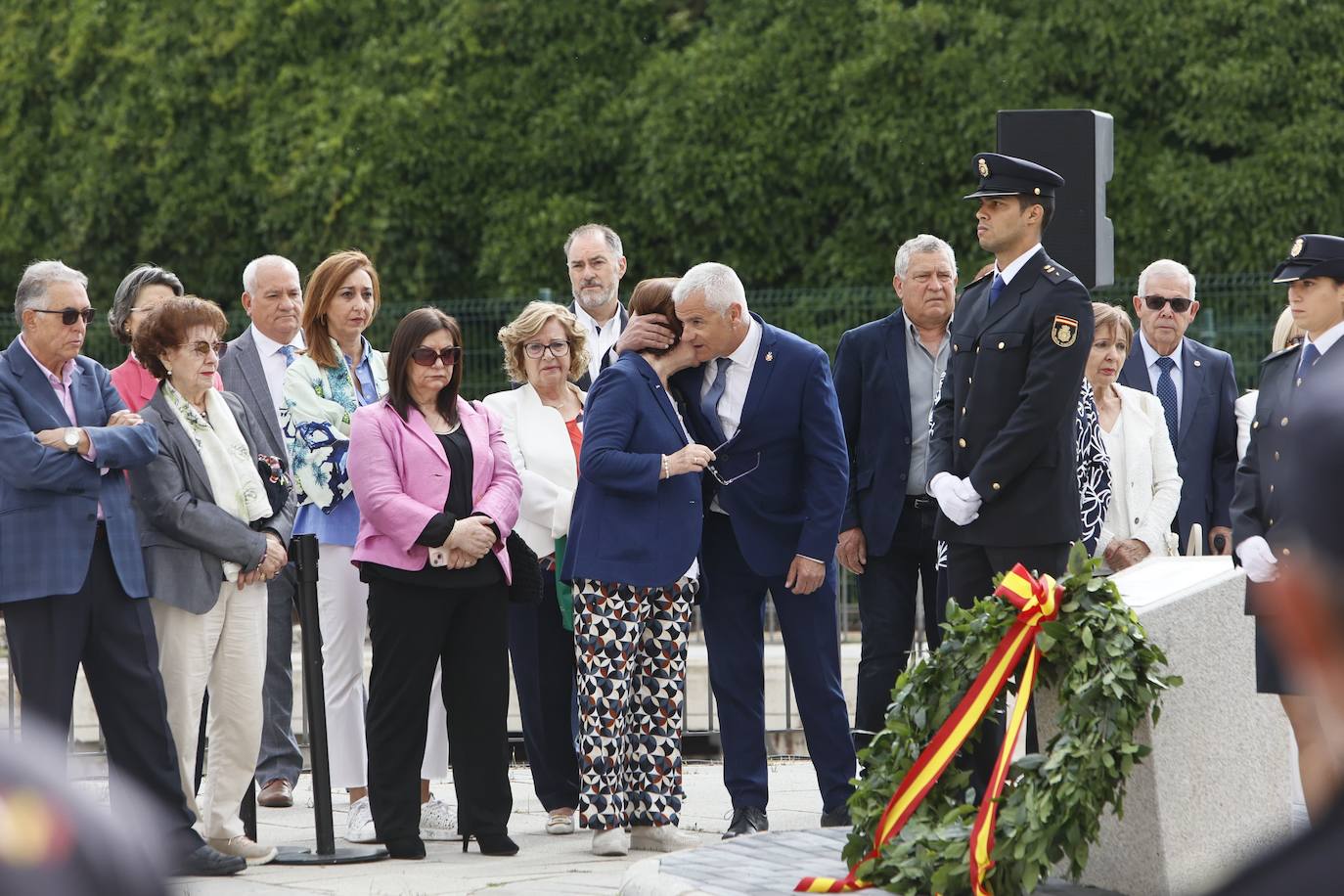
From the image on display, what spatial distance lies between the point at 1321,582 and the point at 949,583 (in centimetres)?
556

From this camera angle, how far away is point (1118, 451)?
8.29m

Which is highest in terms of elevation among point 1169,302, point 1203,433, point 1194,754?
point 1169,302

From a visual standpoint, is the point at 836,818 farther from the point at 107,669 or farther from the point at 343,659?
the point at 107,669

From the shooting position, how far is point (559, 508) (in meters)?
8.11

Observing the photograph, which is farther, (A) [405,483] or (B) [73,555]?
(A) [405,483]

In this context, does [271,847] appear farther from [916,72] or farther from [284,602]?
[916,72]

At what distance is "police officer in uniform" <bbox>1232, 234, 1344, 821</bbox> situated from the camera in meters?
6.21

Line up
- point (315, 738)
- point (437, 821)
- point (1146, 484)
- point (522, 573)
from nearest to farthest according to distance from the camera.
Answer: point (315, 738) < point (522, 573) < point (437, 821) < point (1146, 484)

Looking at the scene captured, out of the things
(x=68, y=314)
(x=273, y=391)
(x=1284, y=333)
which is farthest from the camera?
(x=1284, y=333)

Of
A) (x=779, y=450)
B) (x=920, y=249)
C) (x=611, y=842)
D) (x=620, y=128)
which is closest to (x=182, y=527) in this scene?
(x=611, y=842)

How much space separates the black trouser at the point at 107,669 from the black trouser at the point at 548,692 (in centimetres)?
164

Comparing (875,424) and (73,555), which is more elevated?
(875,424)

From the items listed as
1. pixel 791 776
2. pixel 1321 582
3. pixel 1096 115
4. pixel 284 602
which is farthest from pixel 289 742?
pixel 1321 582

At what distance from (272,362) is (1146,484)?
12.3ft
